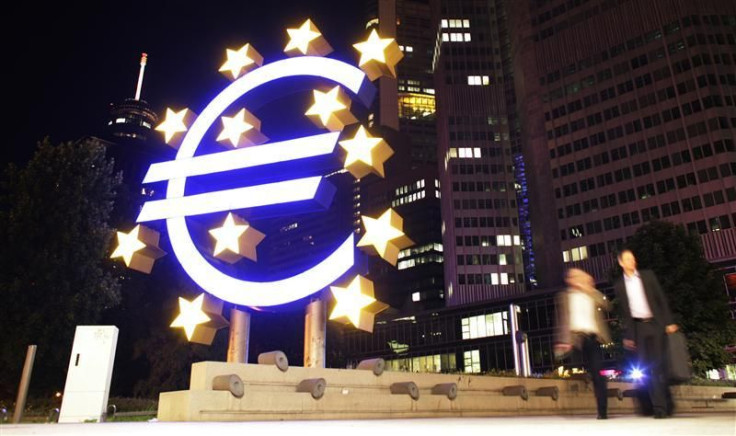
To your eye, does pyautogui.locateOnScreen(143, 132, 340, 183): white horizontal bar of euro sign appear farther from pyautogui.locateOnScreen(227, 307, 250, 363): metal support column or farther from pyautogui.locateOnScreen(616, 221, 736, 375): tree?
pyautogui.locateOnScreen(616, 221, 736, 375): tree

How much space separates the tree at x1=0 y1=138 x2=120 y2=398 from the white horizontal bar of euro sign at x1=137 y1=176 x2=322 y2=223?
1099cm

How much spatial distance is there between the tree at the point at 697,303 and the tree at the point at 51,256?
90.9 feet

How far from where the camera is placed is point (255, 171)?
1294 centimetres

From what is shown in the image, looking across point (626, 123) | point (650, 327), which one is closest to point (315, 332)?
point (650, 327)

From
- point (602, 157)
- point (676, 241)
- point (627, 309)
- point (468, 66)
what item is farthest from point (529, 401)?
point (468, 66)

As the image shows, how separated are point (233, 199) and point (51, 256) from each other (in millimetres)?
13469

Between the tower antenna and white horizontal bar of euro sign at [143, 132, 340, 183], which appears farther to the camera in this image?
the tower antenna

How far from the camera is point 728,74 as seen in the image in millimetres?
76250

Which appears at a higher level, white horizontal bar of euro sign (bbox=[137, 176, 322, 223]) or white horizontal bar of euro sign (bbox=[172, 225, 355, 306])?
white horizontal bar of euro sign (bbox=[137, 176, 322, 223])

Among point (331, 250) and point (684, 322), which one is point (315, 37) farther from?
point (684, 322)

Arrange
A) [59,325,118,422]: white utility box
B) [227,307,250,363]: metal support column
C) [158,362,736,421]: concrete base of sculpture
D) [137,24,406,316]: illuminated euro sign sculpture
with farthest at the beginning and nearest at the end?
[59,325,118,422]: white utility box
[227,307,250,363]: metal support column
[137,24,406,316]: illuminated euro sign sculpture
[158,362,736,421]: concrete base of sculpture

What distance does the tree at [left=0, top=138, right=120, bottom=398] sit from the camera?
20422mm

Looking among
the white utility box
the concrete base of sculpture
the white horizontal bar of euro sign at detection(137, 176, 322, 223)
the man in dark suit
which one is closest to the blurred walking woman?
the man in dark suit

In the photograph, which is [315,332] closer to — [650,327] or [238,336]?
[238,336]
